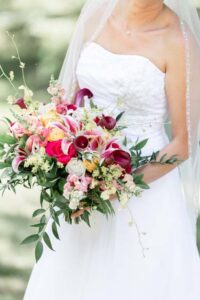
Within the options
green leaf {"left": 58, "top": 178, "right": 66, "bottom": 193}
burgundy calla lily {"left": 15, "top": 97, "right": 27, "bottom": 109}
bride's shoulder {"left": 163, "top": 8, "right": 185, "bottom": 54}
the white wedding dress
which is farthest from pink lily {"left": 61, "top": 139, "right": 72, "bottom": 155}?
bride's shoulder {"left": 163, "top": 8, "right": 185, "bottom": 54}

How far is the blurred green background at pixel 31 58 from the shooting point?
5.91 m

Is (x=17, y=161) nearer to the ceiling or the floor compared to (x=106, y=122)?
nearer to the floor

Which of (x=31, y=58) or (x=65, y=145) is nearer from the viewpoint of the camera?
(x=65, y=145)

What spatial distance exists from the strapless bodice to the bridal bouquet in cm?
27

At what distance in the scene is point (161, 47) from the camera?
367cm

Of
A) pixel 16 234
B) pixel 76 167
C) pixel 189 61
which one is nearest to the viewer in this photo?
pixel 76 167

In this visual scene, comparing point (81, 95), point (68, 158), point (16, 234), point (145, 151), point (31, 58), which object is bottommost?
→ point (68, 158)

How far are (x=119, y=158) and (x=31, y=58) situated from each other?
2.75 m

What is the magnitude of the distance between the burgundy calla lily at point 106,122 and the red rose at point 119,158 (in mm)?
107

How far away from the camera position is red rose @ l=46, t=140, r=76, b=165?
3.29 metres

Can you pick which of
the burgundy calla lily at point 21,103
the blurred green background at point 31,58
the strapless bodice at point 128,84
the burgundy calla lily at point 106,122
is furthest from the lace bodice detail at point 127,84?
the blurred green background at point 31,58

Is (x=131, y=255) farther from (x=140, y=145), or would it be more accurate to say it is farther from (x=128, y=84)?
(x=128, y=84)

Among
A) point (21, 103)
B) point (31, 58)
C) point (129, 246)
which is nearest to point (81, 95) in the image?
point (21, 103)

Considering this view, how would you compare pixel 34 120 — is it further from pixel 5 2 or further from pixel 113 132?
pixel 5 2
